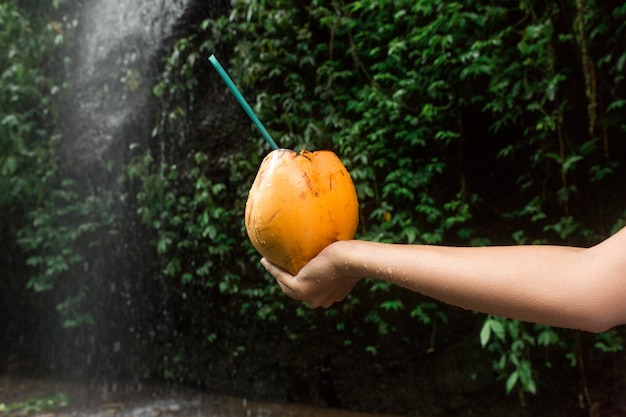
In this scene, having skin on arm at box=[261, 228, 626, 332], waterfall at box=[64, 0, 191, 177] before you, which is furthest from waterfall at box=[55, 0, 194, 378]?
skin on arm at box=[261, 228, 626, 332]

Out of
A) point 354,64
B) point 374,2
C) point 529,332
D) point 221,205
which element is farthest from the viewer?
point 221,205

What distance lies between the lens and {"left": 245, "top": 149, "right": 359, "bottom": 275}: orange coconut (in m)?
0.97

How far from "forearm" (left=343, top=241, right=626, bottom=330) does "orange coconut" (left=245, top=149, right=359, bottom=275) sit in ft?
0.76

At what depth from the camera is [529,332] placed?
118 inches

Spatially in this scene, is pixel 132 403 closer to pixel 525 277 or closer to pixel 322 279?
pixel 322 279

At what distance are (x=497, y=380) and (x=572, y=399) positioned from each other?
1.37 ft

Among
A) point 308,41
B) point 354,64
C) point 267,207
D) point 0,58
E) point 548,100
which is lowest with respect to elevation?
point 267,207

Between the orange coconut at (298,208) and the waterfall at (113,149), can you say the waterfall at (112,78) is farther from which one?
the orange coconut at (298,208)

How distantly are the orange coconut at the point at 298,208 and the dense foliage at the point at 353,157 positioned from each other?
2049mm

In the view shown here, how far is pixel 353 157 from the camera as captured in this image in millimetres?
3578

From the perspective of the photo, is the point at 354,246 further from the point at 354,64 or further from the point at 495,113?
the point at 354,64

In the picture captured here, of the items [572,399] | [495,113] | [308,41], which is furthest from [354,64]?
[572,399]

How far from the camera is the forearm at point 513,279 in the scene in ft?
2.13

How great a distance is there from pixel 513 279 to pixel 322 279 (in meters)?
0.33
